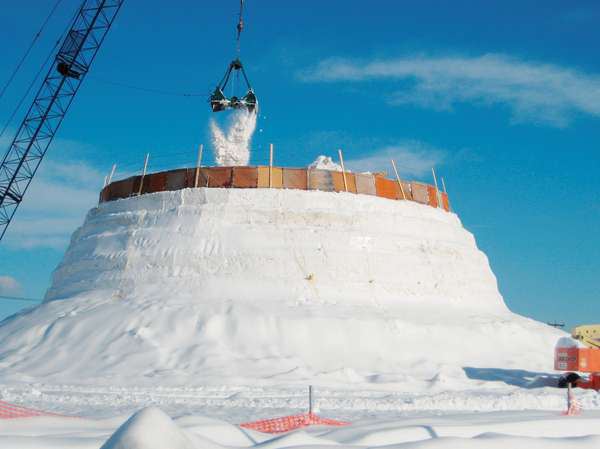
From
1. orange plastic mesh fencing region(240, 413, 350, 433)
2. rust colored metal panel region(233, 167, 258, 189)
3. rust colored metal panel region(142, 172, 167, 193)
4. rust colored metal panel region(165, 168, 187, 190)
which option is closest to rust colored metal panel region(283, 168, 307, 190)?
rust colored metal panel region(233, 167, 258, 189)

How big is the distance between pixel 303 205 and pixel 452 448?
19.6 m

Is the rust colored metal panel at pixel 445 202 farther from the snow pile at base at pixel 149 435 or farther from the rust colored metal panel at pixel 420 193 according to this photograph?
the snow pile at base at pixel 149 435

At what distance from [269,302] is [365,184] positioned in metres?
6.14

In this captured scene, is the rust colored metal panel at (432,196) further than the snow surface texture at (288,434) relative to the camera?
Yes

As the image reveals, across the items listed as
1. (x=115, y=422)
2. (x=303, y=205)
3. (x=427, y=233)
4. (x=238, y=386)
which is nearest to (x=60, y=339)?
(x=238, y=386)

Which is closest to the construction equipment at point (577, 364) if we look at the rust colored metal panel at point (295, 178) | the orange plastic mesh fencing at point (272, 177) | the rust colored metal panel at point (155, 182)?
the rust colored metal panel at point (295, 178)

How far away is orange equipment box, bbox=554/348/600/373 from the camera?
2178cm

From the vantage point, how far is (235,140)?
3122cm

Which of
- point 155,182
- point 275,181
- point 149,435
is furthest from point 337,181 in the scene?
point 149,435

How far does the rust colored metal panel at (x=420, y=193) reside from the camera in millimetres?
29516

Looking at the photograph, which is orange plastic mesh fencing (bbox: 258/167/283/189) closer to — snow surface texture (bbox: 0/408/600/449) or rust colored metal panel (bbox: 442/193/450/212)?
rust colored metal panel (bbox: 442/193/450/212)

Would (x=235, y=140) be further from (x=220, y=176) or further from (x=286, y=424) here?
(x=286, y=424)

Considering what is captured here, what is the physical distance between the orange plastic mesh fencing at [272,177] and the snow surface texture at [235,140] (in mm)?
2917

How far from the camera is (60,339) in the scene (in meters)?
24.0
